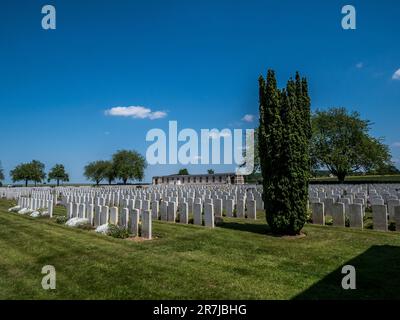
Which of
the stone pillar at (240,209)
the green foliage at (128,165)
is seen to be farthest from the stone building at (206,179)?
the stone pillar at (240,209)

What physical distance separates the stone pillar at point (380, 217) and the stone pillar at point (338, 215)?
1.01 metres

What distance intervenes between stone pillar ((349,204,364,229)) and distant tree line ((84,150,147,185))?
65.4 metres

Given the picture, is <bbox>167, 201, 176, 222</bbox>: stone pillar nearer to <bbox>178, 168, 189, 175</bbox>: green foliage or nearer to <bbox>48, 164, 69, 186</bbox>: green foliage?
<bbox>48, 164, 69, 186</bbox>: green foliage

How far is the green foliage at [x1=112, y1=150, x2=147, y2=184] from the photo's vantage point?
72.7 meters

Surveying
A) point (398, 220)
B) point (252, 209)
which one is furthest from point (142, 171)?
point (398, 220)

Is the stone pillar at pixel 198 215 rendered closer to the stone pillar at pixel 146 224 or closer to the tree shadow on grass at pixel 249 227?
the tree shadow on grass at pixel 249 227

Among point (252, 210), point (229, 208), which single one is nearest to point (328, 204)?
point (252, 210)

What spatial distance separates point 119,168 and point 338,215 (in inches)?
2603

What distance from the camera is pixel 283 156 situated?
9859 millimetres

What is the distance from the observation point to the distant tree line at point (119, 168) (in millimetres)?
73000

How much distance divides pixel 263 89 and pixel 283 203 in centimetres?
373
